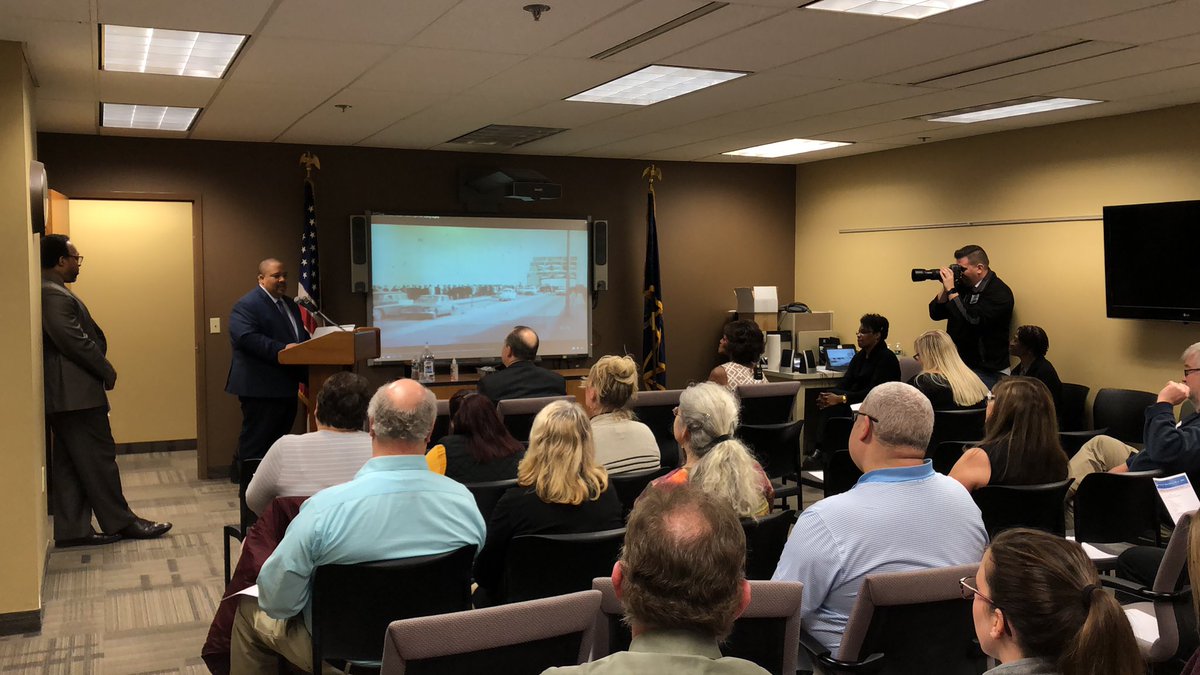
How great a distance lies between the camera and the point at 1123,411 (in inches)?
264

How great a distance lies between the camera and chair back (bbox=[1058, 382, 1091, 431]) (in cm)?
716

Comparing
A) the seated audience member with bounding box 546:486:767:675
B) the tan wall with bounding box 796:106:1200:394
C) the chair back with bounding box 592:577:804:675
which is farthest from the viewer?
the tan wall with bounding box 796:106:1200:394

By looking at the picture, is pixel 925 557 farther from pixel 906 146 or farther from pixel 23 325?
pixel 906 146

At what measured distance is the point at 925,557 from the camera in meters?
2.60

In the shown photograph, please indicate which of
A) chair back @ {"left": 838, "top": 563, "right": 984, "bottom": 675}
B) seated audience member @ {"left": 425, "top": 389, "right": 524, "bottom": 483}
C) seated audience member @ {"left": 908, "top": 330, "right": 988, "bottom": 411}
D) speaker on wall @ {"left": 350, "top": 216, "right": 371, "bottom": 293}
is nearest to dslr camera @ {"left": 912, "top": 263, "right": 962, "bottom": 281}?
seated audience member @ {"left": 908, "top": 330, "right": 988, "bottom": 411}

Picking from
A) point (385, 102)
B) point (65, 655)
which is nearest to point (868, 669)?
point (65, 655)

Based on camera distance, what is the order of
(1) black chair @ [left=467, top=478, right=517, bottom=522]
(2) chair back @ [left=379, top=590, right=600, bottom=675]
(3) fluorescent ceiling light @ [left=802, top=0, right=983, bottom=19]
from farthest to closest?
(3) fluorescent ceiling light @ [left=802, top=0, right=983, bottom=19] < (1) black chair @ [left=467, top=478, right=517, bottom=522] < (2) chair back @ [left=379, top=590, right=600, bottom=675]

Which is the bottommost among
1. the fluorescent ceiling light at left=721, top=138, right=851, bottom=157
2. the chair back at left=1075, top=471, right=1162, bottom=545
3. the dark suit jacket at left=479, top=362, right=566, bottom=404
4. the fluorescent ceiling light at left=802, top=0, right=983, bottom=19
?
the chair back at left=1075, top=471, right=1162, bottom=545

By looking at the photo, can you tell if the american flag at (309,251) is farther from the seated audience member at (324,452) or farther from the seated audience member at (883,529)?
the seated audience member at (883,529)

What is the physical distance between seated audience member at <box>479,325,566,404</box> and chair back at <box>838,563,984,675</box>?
11.1 ft

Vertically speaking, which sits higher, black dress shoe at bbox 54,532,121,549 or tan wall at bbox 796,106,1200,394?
tan wall at bbox 796,106,1200,394

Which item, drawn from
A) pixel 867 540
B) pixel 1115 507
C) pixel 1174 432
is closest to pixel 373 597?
pixel 867 540

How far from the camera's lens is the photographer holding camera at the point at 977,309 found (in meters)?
7.66

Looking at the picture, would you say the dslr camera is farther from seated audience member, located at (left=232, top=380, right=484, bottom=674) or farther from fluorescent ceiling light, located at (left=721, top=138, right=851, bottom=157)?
seated audience member, located at (left=232, top=380, right=484, bottom=674)
